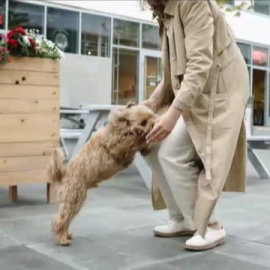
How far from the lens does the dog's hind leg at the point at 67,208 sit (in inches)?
126

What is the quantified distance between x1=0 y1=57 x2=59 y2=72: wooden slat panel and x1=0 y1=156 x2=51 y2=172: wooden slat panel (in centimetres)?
80

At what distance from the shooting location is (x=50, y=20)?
14.2 m

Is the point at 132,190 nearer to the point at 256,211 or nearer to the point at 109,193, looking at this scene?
the point at 109,193

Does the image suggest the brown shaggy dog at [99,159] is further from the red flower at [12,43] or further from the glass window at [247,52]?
the glass window at [247,52]

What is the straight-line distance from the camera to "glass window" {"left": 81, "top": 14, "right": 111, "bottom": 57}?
49.3ft

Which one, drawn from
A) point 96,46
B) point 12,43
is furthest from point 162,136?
point 96,46

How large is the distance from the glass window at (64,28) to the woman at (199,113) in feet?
37.2

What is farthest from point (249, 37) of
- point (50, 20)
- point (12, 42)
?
point (12, 42)

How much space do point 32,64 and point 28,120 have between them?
50cm

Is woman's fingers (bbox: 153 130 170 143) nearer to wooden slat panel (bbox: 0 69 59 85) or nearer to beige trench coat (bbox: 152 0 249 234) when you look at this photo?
beige trench coat (bbox: 152 0 249 234)

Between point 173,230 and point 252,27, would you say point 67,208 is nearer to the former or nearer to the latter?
point 173,230

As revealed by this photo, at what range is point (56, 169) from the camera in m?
3.25

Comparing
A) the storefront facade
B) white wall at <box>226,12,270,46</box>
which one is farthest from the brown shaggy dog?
white wall at <box>226,12,270,46</box>

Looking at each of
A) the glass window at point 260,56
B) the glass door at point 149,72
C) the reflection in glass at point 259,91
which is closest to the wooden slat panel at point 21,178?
the glass door at point 149,72
